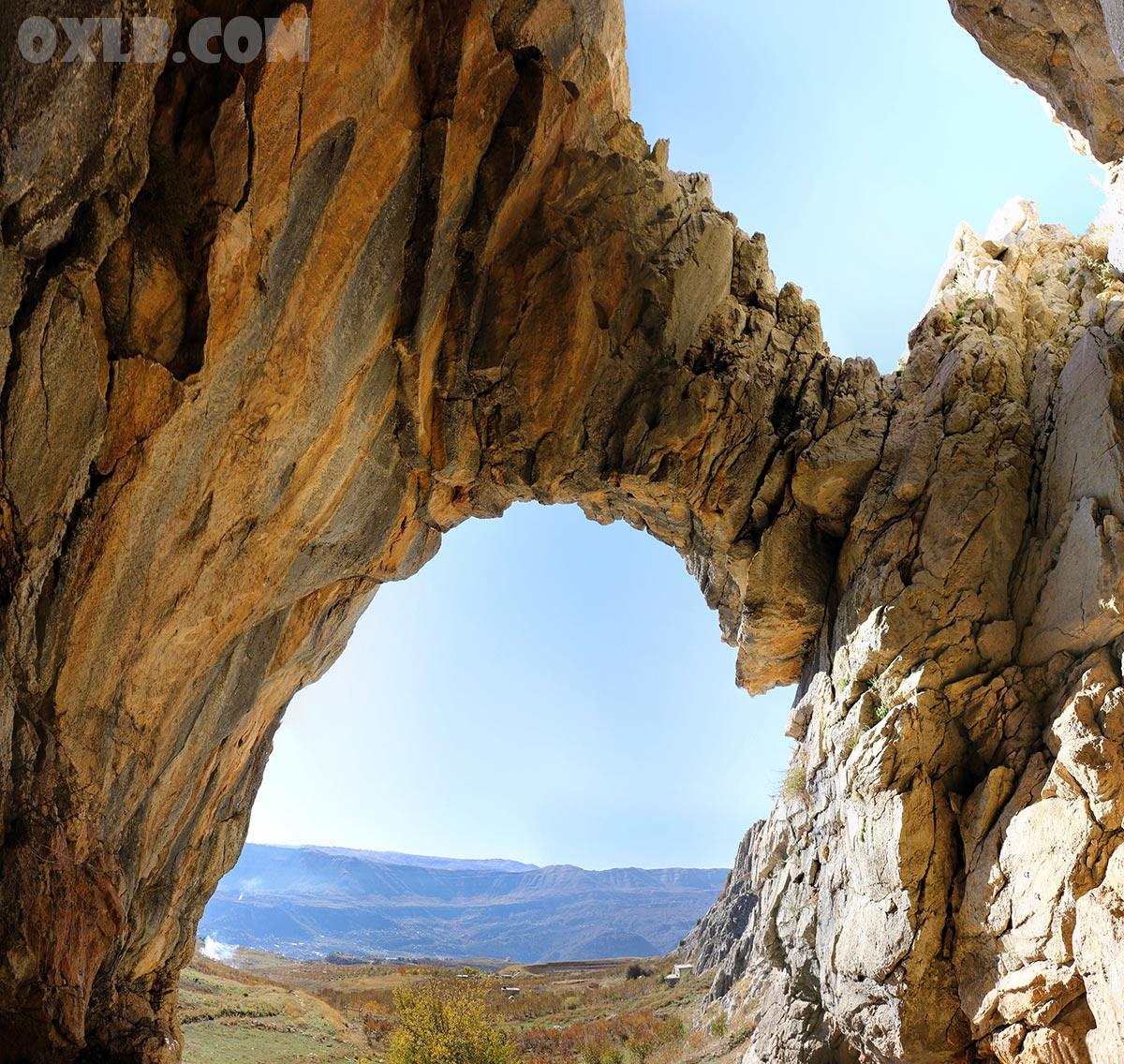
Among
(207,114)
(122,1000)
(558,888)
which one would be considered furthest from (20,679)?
(558,888)

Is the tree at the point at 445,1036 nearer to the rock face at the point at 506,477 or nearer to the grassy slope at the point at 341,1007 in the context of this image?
the grassy slope at the point at 341,1007

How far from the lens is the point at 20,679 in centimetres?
905

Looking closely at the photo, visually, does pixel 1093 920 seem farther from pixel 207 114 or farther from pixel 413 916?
pixel 413 916

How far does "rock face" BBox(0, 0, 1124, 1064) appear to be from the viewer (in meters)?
8.80

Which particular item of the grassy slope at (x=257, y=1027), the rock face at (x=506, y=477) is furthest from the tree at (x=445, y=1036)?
the rock face at (x=506, y=477)

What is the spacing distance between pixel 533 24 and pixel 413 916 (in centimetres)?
12493

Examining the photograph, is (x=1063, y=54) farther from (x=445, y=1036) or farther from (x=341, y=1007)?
(x=341, y=1007)

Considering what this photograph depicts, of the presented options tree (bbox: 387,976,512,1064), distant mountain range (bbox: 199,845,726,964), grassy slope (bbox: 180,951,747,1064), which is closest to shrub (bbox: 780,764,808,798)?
grassy slope (bbox: 180,951,747,1064)

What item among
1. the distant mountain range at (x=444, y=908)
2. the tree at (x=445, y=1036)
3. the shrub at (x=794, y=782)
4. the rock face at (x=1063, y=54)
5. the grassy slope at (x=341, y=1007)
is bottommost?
the distant mountain range at (x=444, y=908)

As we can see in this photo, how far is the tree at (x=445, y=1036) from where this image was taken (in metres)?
20.8

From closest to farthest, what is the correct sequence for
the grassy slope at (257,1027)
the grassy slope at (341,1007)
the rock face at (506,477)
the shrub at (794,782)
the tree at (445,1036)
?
the rock face at (506,477)
the shrub at (794,782)
the tree at (445,1036)
the grassy slope at (341,1007)
the grassy slope at (257,1027)

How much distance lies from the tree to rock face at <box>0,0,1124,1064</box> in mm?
8311

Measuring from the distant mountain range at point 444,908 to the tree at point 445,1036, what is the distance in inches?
2813

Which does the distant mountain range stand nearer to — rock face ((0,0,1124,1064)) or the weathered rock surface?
rock face ((0,0,1124,1064))
